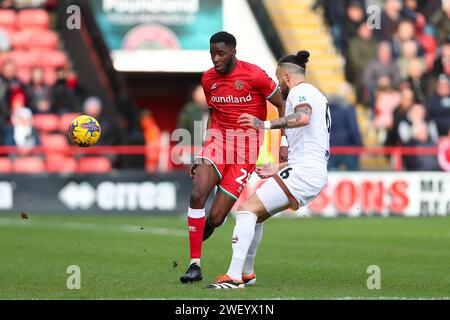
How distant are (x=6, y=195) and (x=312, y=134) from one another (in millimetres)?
13108

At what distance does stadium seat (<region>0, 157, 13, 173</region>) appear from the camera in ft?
77.8

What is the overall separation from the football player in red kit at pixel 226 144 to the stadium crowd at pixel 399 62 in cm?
1434

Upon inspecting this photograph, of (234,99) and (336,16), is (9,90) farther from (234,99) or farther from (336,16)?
(234,99)

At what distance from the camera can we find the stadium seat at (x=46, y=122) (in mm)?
26094

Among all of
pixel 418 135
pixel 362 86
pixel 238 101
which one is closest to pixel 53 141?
pixel 362 86

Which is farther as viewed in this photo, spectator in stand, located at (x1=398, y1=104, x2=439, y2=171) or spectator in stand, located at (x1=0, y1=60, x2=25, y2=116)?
spectator in stand, located at (x1=0, y1=60, x2=25, y2=116)

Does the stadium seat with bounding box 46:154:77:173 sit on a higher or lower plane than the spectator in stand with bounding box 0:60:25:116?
lower

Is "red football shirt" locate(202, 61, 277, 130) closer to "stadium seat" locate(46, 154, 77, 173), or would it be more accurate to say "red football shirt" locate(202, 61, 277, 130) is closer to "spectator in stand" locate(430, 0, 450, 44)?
"stadium seat" locate(46, 154, 77, 173)

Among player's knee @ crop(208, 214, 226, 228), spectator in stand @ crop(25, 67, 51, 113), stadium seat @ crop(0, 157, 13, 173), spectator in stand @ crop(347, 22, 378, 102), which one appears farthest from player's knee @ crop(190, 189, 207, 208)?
spectator in stand @ crop(347, 22, 378, 102)

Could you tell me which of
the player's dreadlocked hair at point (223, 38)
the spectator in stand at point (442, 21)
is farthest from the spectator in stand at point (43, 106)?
the player's dreadlocked hair at point (223, 38)

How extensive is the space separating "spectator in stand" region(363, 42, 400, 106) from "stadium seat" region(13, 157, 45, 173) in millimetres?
8646

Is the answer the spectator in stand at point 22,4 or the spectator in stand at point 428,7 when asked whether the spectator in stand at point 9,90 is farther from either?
the spectator in stand at point 428,7

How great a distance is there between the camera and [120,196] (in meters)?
23.2

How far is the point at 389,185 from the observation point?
23.5 metres
